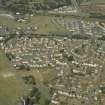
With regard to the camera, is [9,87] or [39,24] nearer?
[9,87]

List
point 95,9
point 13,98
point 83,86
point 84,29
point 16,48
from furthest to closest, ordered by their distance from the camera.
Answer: point 95,9
point 84,29
point 16,48
point 83,86
point 13,98

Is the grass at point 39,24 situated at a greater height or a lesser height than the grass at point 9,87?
greater

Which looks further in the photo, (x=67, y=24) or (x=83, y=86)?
(x=67, y=24)

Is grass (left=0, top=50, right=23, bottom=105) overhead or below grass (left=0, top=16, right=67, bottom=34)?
below

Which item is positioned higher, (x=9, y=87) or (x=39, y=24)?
(x=39, y=24)

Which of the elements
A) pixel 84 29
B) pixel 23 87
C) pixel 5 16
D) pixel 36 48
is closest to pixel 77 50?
pixel 36 48

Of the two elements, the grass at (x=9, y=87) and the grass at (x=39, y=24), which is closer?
the grass at (x=9, y=87)

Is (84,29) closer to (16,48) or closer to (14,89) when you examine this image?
(16,48)

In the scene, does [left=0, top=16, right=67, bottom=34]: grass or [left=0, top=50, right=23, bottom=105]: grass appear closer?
[left=0, top=50, right=23, bottom=105]: grass
